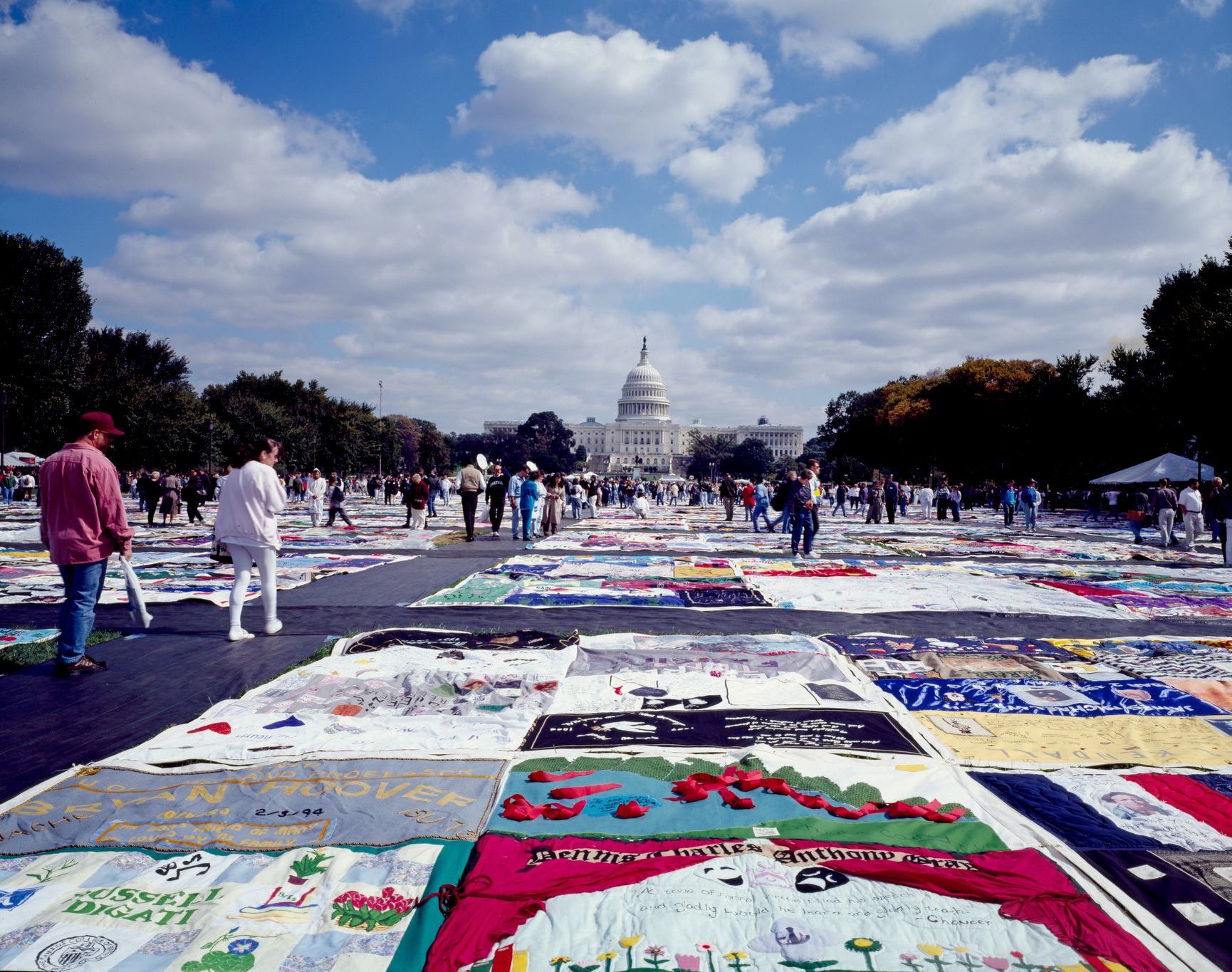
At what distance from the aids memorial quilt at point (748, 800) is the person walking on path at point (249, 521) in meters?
3.94

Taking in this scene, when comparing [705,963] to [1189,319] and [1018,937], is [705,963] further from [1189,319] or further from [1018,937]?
[1189,319]

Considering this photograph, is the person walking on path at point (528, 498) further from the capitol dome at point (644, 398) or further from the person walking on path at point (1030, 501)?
the capitol dome at point (644, 398)

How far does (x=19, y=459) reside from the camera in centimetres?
3903

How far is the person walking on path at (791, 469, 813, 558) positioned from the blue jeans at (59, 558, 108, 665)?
10.9 metres

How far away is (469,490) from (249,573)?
10079mm

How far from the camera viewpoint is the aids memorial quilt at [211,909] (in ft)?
7.04

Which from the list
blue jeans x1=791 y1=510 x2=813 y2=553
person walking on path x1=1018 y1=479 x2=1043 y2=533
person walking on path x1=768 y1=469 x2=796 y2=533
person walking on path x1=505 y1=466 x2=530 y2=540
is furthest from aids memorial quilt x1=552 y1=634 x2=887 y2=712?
person walking on path x1=1018 y1=479 x2=1043 y2=533

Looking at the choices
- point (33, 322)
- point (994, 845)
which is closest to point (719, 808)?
point (994, 845)

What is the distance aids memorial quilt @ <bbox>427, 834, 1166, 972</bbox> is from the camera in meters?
2.10

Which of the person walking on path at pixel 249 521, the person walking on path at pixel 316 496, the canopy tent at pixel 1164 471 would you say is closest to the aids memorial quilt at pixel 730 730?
the person walking on path at pixel 249 521

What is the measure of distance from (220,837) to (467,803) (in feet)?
2.87

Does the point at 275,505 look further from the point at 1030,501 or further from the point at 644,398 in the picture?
the point at 644,398

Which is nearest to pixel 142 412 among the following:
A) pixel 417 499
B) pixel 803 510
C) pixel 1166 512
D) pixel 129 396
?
pixel 129 396

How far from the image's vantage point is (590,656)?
570cm
